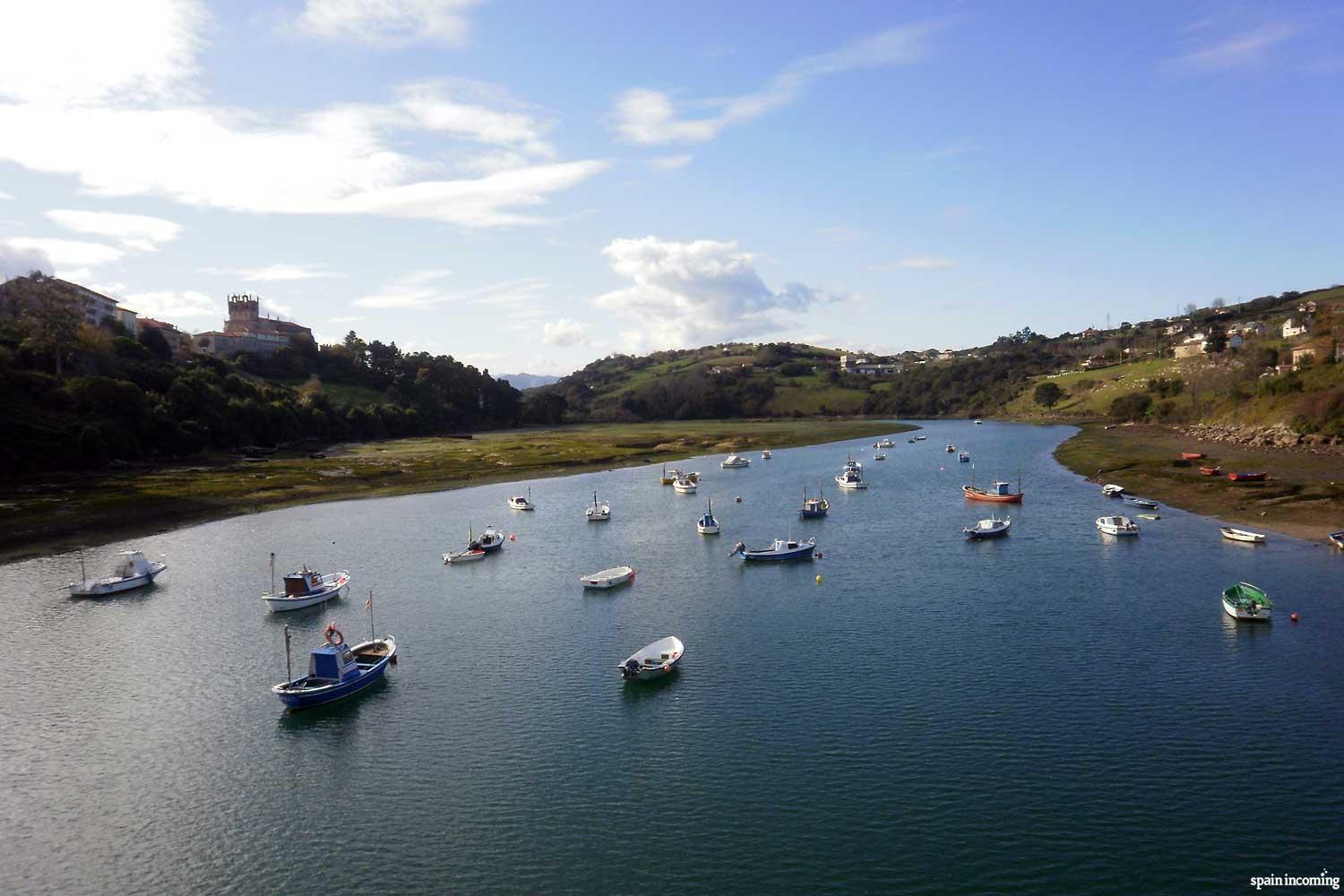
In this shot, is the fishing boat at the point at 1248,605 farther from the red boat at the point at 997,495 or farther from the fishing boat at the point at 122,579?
the fishing boat at the point at 122,579

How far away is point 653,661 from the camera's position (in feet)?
147

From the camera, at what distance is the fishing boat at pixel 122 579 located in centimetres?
6581

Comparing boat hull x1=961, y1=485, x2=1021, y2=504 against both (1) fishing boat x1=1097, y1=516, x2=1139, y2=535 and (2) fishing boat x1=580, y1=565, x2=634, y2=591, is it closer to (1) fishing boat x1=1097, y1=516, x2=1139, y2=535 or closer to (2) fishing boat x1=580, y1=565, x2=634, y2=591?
(1) fishing boat x1=1097, y1=516, x2=1139, y2=535

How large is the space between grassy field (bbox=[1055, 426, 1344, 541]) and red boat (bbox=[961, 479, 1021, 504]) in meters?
15.4

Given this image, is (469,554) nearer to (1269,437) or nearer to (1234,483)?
(1234,483)

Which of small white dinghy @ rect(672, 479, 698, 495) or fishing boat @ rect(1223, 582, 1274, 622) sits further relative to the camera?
small white dinghy @ rect(672, 479, 698, 495)

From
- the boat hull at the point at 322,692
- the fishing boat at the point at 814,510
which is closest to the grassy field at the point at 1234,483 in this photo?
the fishing boat at the point at 814,510

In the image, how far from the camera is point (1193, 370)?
610ft

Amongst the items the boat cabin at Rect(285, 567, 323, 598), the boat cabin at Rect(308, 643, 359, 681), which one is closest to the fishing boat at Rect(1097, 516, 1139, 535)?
the boat cabin at Rect(308, 643, 359, 681)

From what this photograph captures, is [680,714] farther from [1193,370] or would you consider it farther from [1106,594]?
[1193,370]

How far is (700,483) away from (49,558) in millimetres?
82802

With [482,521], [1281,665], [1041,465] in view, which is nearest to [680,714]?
[1281,665]

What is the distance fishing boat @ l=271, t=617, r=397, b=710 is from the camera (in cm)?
4233

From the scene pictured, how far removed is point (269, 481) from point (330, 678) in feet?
283
